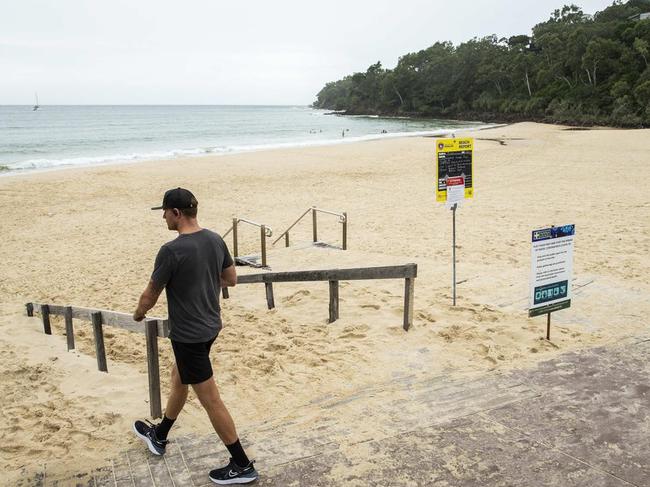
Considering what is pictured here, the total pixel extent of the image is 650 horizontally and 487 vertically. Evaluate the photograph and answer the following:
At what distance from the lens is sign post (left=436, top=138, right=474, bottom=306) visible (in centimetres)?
642

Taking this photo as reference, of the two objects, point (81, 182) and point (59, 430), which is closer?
point (59, 430)

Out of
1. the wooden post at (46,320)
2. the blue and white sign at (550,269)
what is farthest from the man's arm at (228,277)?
the wooden post at (46,320)

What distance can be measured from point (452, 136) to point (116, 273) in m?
6.61

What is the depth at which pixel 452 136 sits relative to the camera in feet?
22.1

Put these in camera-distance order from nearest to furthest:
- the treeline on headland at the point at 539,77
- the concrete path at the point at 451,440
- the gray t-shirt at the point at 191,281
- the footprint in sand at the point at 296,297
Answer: the gray t-shirt at the point at 191,281
the concrete path at the point at 451,440
the footprint in sand at the point at 296,297
the treeline on headland at the point at 539,77

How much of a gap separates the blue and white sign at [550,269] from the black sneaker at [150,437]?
367 cm

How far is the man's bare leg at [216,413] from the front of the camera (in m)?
3.23

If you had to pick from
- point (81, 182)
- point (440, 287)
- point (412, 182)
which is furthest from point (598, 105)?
point (440, 287)

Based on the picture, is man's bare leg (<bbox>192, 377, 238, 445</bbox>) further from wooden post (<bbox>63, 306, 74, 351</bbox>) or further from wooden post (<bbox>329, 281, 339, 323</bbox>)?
wooden post (<bbox>63, 306, 74, 351</bbox>)

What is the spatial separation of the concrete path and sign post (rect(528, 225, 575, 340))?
0.96 metres

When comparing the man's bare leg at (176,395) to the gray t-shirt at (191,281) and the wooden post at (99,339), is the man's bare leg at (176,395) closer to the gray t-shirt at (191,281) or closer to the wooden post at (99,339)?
the gray t-shirt at (191,281)

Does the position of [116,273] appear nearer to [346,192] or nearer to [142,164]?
[346,192]

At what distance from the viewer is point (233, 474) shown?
10.3 feet

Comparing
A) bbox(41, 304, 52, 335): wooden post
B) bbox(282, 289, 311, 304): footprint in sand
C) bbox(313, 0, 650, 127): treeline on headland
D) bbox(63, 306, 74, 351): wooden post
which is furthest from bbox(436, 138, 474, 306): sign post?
bbox(313, 0, 650, 127): treeline on headland
